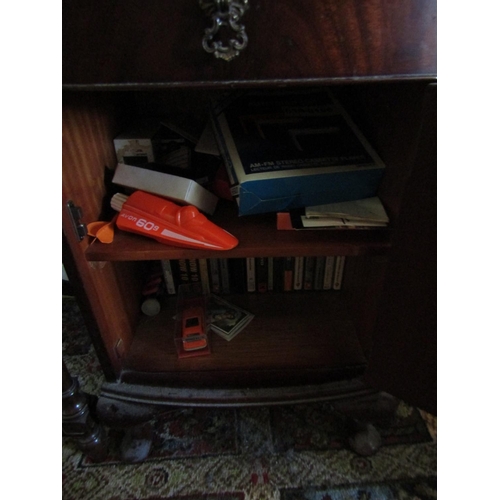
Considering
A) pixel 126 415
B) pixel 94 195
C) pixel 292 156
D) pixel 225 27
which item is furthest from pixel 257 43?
pixel 126 415

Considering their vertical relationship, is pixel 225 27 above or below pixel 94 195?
above

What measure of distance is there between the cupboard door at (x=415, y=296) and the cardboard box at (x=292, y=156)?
0.14 m

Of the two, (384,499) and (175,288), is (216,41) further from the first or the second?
(384,499)

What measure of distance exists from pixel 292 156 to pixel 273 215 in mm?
98

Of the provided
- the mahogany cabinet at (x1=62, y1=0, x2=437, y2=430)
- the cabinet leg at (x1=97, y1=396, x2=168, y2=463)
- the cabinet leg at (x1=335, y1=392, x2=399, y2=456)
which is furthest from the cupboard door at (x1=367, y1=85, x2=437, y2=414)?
the cabinet leg at (x1=97, y1=396, x2=168, y2=463)

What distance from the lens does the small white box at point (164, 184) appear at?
1.84ft

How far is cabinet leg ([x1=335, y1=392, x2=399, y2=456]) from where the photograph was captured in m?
0.66

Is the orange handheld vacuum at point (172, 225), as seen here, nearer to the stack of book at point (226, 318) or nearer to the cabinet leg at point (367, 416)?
the stack of book at point (226, 318)

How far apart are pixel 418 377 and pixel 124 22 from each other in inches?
20.8

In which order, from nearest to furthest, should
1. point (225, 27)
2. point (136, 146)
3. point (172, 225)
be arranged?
point (225, 27), point (172, 225), point (136, 146)

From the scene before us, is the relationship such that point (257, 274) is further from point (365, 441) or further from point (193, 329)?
point (365, 441)

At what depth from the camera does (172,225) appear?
1.77 feet

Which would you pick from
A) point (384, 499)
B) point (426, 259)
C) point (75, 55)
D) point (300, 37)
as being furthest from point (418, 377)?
point (75, 55)

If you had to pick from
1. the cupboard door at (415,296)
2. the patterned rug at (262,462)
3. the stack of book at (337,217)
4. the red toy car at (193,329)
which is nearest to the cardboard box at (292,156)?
the stack of book at (337,217)
